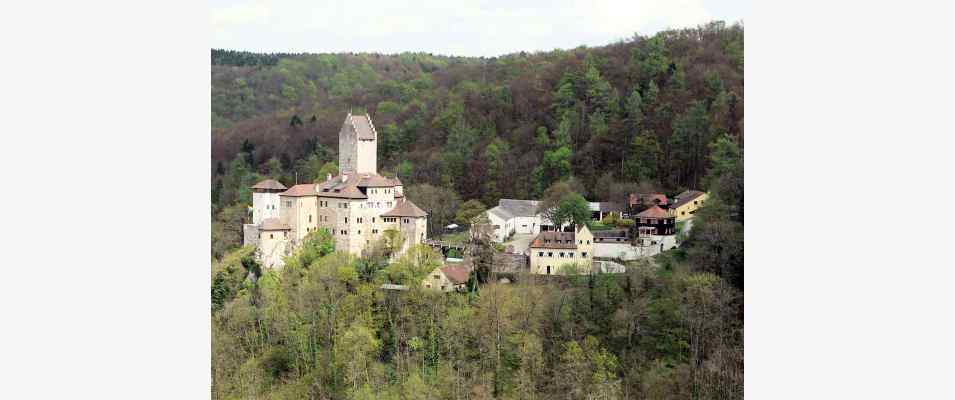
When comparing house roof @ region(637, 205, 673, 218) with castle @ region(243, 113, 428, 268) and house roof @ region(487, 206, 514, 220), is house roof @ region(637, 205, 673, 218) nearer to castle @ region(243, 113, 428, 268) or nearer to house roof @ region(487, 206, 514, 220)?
house roof @ region(487, 206, 514, 220)

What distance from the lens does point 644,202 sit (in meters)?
19.8

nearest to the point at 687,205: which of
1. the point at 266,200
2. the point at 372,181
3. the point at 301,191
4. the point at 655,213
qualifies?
the point at 655,213

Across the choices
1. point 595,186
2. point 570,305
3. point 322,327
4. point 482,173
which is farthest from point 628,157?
point 322,327

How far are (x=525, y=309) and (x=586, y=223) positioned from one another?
248cm

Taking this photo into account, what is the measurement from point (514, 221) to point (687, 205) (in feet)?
9.43

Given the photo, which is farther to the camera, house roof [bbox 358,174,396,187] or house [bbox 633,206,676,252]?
house roof [bbox 358,174,396,187]

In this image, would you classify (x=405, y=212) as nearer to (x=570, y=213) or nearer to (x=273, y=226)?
(x=273, y=226)

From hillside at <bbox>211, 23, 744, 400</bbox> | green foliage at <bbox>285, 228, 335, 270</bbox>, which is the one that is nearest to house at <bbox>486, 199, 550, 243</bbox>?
hillside at <bbox>211, 23, 744, 400</bbox>

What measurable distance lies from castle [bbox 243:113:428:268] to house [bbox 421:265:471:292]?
1100 mm

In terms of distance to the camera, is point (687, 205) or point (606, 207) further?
point (606, 207)

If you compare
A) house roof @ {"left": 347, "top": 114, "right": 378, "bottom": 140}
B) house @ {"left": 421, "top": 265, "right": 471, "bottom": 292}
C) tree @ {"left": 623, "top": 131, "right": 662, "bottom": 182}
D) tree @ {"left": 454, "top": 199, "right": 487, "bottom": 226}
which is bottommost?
house @ {"left": 421, "top": 265, "right": 471, "bottom": 292}

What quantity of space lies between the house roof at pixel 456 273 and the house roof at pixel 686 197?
388 cm

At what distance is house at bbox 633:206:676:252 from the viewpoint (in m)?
18.6

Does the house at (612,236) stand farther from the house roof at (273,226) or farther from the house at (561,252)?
the house roof at (273,226)
